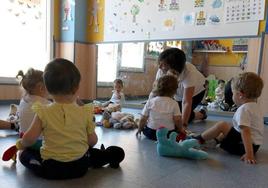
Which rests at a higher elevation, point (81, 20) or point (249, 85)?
point (81, 20)

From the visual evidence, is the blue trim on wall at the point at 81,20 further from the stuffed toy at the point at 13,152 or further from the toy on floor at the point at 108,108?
the stuffed toy at the point at 13,152

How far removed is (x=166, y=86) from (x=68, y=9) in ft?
9.11

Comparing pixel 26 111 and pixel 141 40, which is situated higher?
pixel 141 40

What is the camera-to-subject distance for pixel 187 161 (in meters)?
1.46

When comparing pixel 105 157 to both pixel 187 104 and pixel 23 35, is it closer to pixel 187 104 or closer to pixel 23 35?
pixel 187 104

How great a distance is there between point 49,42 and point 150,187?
3545 millimetres

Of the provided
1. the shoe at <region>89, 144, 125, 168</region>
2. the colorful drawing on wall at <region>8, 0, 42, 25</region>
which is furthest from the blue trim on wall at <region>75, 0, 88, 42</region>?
the shoe at <region>89, 144, 125, 168</region>

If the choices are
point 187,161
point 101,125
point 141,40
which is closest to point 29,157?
point 187,161

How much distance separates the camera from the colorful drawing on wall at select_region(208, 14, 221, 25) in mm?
3061

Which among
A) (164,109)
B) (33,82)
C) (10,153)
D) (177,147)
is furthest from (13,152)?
(164,109)

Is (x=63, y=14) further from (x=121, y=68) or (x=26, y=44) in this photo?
(x=121, y=68)

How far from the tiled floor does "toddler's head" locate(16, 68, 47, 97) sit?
353 mm

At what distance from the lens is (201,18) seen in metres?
3.18

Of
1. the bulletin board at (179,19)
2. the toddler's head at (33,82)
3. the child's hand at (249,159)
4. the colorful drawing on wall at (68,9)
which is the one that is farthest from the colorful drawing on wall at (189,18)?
the toddler's head at (33,82)
